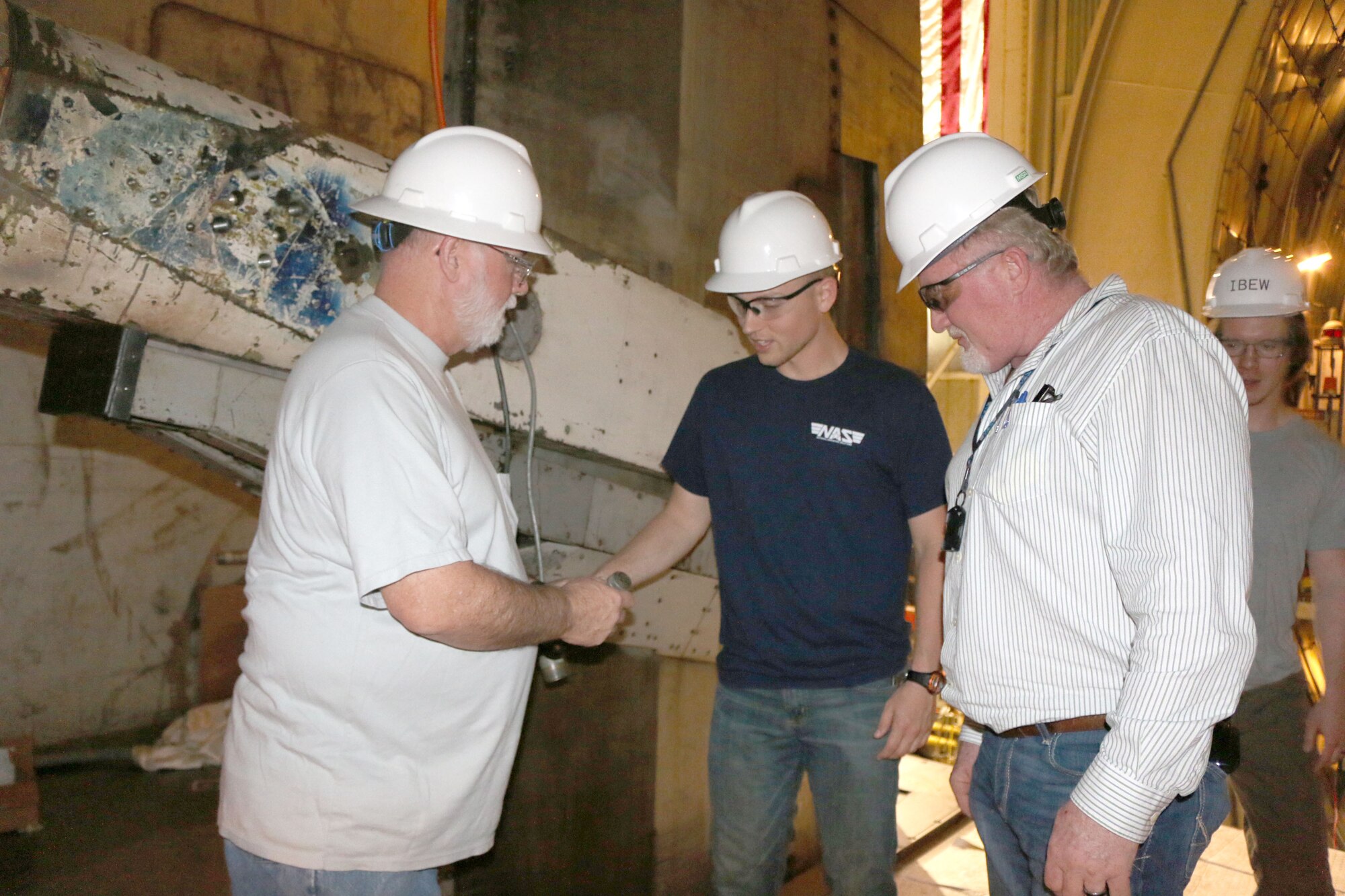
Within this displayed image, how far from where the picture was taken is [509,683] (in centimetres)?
184

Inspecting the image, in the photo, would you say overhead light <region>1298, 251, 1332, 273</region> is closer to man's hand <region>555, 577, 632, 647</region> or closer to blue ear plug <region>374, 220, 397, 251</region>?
man's hand <region>555, 577, 632, 647</region>

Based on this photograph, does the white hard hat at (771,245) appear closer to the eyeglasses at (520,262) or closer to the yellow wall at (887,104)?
the eyeglasses at (520,262)

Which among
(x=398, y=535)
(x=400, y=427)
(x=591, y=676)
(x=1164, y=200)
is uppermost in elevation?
(x=1164, y=200)

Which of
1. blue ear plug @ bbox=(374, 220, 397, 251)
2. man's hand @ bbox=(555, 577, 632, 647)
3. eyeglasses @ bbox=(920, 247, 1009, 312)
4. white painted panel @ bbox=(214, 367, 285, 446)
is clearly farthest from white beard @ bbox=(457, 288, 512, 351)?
eyeglasses @ bbox=(920, 247, 1009, 312)

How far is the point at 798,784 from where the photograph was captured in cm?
248

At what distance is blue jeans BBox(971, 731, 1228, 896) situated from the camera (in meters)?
1.59

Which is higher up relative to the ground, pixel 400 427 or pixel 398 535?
pixel 400 427

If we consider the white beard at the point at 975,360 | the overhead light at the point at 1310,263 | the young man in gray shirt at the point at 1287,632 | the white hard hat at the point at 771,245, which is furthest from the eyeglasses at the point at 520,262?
the overhead light at the point at 1310,263

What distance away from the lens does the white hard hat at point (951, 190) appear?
1.74m

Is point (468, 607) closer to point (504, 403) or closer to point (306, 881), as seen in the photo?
point (306, 881)

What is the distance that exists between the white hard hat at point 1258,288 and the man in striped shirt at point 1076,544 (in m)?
1.56

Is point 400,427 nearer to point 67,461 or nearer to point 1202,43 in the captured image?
point 67,461

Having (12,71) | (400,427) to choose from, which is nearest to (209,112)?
(12,71)

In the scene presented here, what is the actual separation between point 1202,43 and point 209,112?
887 centimetres
